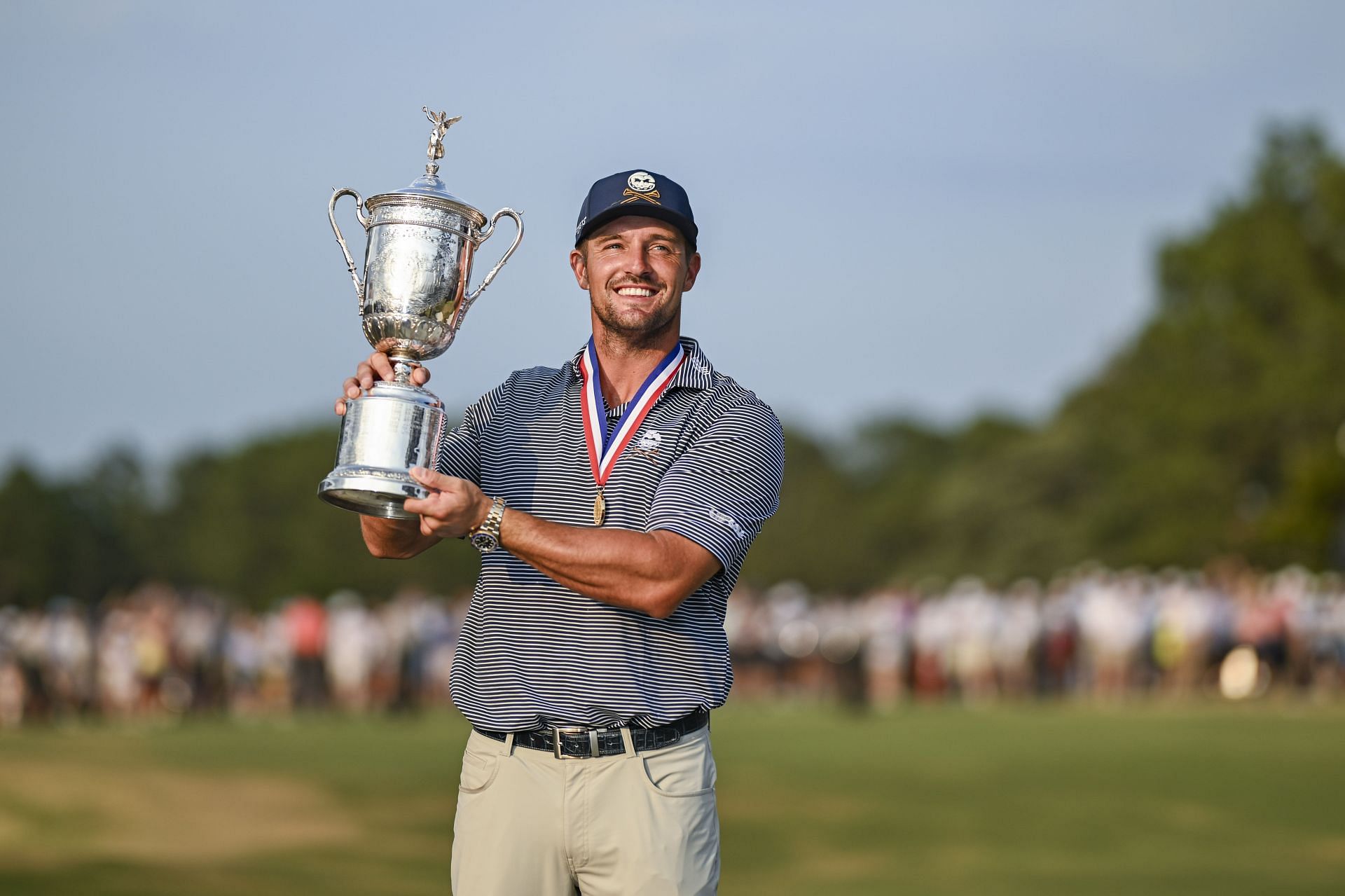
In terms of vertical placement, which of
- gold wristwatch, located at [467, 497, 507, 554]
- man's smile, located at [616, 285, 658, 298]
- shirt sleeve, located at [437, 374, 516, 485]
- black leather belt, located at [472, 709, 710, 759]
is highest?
man's smile, located at [616, 285, 658, 298]

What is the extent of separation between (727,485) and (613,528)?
0.31 meters

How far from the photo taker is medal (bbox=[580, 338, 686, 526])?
4.34m

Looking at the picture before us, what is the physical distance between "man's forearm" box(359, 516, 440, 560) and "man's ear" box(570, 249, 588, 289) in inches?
30.7

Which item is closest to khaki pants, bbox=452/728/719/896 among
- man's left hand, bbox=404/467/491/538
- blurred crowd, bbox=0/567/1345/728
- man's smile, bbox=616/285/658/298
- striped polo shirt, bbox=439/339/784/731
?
striped polo shirt, bbox=439/339/784/731

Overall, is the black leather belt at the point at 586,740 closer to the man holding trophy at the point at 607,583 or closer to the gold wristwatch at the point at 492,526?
the man holding trophy at the point at 607,583

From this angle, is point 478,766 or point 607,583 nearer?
point 607,583

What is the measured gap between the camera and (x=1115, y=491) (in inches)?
2505

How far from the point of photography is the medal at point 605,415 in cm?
434

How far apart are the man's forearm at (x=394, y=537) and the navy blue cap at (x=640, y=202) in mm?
861

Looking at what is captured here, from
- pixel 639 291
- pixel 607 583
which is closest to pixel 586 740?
pixel 607 583

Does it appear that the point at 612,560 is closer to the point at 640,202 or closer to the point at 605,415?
the point at 605,415

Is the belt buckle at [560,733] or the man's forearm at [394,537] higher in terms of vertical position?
the man's forearm at [394,537]

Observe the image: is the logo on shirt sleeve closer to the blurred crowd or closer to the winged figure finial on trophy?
the winged figure finial on trophy

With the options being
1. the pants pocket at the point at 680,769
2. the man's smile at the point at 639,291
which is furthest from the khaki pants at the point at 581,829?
the man's smile at the point at 639,291
